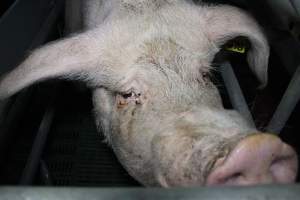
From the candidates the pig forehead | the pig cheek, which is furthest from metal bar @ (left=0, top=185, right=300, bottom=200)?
the pig forehead

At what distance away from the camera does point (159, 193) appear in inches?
31.4

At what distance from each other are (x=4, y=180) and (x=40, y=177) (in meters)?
0.29

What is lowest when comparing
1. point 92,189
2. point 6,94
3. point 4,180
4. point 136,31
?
point 4,180

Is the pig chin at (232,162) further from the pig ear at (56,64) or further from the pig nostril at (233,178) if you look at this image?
the pig ear at (56,64)

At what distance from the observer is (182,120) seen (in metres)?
1.72

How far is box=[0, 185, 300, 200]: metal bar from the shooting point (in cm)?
77

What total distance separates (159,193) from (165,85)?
1.18 metres

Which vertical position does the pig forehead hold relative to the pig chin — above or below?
above

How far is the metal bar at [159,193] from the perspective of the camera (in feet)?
2.54

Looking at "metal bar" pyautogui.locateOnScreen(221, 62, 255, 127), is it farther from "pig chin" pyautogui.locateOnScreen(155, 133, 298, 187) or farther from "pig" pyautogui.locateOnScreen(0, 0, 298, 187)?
"pig chin" pyautogui.locateOnScreen(155, 133, 298, 187)

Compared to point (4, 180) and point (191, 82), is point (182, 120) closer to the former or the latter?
point (191, 82)

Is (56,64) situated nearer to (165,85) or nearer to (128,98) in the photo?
(128,98)

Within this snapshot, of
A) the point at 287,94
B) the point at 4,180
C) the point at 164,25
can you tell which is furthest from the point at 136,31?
the point at 4,180

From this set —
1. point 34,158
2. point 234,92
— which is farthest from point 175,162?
point 234,92
